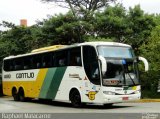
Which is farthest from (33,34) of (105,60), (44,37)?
(105,60)

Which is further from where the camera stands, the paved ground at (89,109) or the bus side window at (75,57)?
the bus side window at (75,57)

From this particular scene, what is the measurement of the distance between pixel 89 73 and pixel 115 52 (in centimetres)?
154

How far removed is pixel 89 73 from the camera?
21.6m

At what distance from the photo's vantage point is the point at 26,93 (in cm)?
2909

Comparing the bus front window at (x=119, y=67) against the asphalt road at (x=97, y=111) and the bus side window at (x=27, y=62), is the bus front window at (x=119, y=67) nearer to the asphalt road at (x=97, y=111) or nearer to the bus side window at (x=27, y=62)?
the asphalt road at (x=97, y=111)

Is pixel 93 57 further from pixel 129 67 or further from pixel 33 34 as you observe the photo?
pixel 33 34

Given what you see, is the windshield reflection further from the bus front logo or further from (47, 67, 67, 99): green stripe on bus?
(47, 67, 67, 99): green stripe on bus

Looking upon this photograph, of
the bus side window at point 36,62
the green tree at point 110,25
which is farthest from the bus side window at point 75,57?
the green tree at point 110,25

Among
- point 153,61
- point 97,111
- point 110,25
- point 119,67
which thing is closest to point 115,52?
point 119,67

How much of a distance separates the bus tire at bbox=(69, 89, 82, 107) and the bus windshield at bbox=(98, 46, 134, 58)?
2631 millimetres

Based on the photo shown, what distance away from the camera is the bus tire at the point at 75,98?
22598mm

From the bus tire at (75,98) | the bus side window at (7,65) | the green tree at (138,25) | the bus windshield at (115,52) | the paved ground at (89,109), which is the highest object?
the green tree at (138,25)

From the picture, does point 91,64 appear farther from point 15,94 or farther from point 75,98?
point 15,94

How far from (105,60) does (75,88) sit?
3.03 meters
